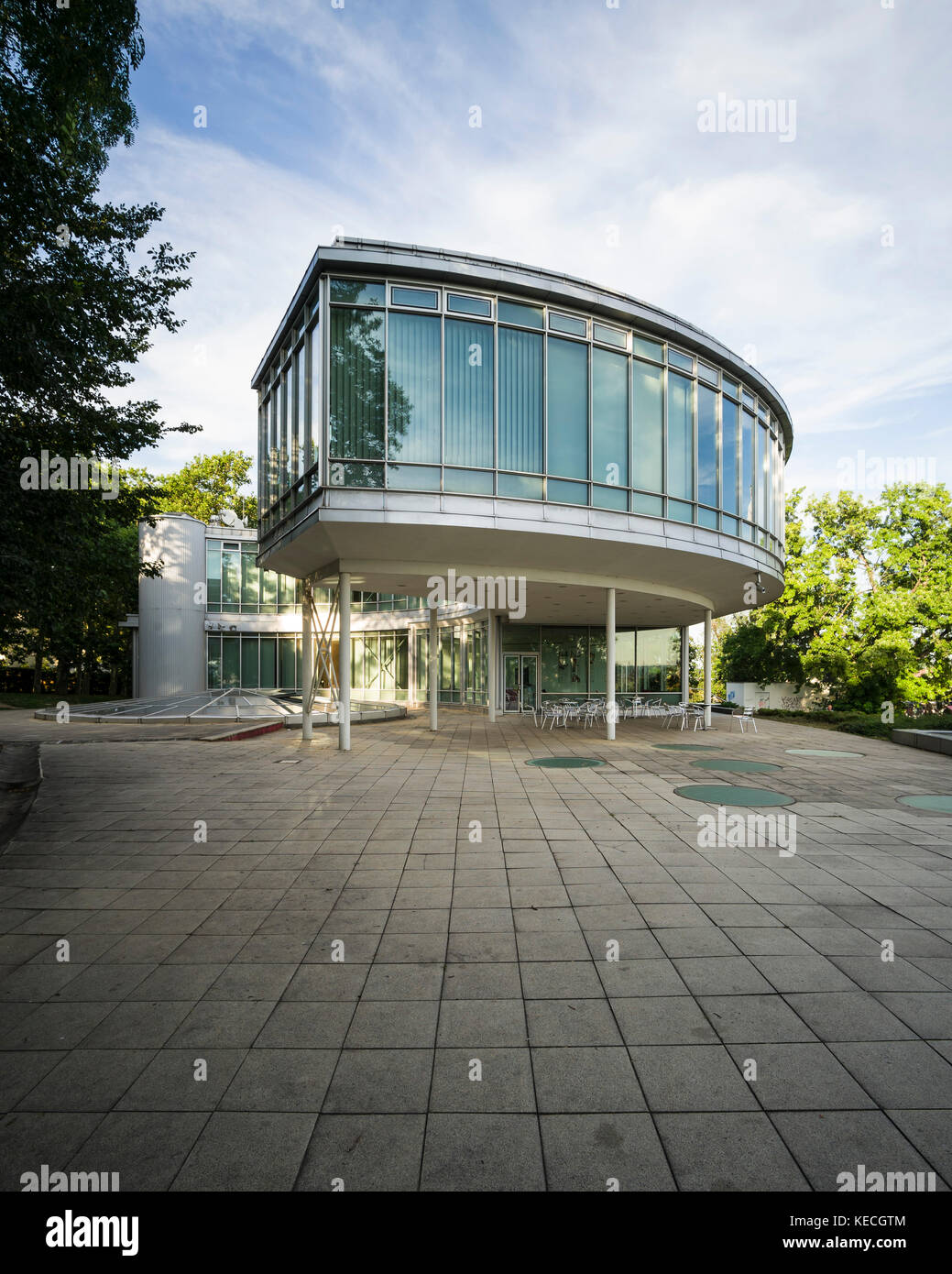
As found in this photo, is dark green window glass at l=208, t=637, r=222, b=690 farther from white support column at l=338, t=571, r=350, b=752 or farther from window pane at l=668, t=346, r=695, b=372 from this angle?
window pane at l=668, t=346, r=695, b=372

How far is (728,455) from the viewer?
16.0 metres

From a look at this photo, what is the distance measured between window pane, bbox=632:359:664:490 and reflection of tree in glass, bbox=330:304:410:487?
17.7 ft

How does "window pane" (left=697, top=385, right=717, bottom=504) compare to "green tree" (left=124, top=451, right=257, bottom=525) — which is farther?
"green tree" (left=124, top=451, right=257, bottom=525)

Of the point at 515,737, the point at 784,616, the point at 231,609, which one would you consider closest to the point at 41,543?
the point at 515,737

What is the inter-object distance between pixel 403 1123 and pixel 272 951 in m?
1.78

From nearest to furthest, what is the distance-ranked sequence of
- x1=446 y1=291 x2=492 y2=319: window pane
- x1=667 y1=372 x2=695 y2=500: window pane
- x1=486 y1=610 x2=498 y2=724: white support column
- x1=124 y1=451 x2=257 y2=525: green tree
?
x1=446 y1=291 x2=492 y2=319: window pane → x1=667 y1=372 x2=695 y2=500: window pane → x1=486 y1=610 x2=498 y2=724: white support column → x1=124 y1=451 x2=257 y2=525: green tree

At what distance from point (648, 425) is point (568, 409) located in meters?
2.19

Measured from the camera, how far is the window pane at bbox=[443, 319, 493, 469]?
40.3ft

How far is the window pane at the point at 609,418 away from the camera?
44.0 ft

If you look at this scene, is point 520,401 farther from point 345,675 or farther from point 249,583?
point 249,583

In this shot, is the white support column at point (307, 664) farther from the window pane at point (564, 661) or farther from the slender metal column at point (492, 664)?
the window pane at point (564, 661)

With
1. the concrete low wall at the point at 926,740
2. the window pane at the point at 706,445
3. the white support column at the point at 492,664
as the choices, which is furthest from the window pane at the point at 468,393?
the concrete low wall at the point at 926,740

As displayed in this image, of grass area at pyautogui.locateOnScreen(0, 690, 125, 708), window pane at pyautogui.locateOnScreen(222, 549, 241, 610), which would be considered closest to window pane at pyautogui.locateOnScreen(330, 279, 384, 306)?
grass area at pyautogui.locateOnScreen(0, 690, 125, 708)

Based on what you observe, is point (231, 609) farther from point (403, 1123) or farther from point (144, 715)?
point (403, 1123)
